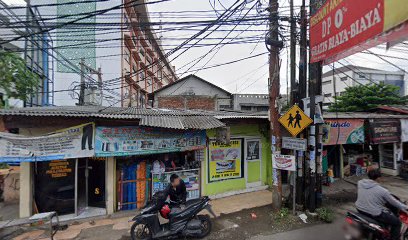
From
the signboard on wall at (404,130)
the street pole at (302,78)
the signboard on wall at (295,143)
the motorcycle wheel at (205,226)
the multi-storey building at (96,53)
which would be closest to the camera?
the motorcycle wheel at (205,226)

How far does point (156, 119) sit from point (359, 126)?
8836mm

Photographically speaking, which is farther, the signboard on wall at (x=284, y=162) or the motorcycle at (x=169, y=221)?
the signboard on wall at (x=284, y=162)

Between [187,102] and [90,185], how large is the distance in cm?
1472

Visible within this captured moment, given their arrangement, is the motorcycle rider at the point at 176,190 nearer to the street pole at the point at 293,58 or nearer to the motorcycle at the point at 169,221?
the motorcycle at the point at 169,221

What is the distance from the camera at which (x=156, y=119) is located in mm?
6250

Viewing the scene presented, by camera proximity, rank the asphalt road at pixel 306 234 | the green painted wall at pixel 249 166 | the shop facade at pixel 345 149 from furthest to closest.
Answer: the shop facade at pixel 345 149 < the green painted wall at pixel 249 166 < the asphalt road at pixel 306 234

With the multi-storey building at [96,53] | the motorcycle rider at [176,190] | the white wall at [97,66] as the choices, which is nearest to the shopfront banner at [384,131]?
the motorcycle rider at [176,190]

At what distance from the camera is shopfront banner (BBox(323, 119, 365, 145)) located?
8.77 metres

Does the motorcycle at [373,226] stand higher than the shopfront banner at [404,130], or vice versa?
the shopfront banner at [404,130]

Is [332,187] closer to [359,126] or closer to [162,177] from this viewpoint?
[359,126]

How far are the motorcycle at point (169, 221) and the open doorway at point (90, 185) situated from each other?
229 centimetres

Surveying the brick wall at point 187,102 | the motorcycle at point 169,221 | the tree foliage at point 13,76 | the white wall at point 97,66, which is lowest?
the motorcycle at point 169,221

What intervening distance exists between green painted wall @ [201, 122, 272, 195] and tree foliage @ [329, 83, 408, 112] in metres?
11.2

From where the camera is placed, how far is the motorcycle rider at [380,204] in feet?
12.8
